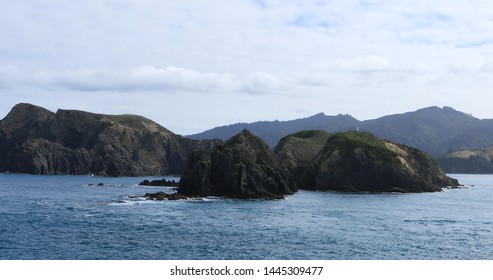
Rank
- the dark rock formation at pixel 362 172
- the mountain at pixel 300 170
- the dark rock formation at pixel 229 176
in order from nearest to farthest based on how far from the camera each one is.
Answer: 1. the dark rock formation at pixel 229 176
2. the mountain at pixel 300 170
3. the dark rock formation at pixel 362 172

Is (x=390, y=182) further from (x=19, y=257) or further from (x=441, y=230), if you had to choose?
(x=19, y=257)

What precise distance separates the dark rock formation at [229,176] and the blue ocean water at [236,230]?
13.7m

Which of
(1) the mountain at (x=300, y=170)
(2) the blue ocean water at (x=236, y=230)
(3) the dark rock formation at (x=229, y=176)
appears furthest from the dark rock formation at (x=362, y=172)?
(2) the blue ocean water at (x=236, y=230)

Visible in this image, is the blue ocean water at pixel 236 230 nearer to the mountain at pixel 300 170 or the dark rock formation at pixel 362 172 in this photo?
the mountain at pixel 300 170

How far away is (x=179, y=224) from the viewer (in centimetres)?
7900

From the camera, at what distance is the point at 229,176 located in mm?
130000

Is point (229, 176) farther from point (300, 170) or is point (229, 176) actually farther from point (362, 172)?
point (300, 170)

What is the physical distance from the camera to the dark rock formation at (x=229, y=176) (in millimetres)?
128250

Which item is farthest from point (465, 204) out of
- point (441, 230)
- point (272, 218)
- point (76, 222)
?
point (76, 222)

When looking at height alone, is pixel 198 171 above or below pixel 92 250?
above

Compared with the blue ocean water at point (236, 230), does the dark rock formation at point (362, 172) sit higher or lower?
higher

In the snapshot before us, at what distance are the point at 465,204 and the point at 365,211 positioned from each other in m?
38.2

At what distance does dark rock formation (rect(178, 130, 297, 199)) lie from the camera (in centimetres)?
12825

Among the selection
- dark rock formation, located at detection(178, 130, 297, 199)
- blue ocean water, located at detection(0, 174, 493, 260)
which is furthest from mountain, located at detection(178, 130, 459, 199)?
blue ocean water, located at detection(0, 174, 493, 260)
